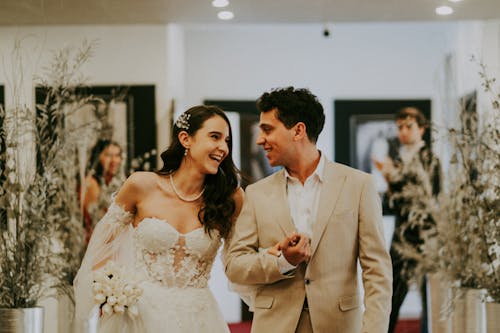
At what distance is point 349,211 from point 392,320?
10.8ft

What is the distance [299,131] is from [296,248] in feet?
2.04

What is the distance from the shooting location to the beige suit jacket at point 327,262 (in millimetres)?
3256

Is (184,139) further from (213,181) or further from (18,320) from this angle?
(18,320)

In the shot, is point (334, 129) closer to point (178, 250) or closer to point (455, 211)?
point (455, 211)

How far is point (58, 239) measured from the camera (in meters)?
4.88

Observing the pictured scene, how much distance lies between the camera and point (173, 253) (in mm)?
3781

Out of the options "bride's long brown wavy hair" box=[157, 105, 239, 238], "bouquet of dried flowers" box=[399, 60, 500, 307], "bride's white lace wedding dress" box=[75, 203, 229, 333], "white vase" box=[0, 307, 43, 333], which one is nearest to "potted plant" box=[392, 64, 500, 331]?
"bouquet of dried flowers" box=[399, 60, 500, 307]

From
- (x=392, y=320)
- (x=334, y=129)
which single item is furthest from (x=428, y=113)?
(x=392, y=320)

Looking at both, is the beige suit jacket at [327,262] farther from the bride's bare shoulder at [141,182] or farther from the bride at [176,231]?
the bride's bare shoulder at [141,182]

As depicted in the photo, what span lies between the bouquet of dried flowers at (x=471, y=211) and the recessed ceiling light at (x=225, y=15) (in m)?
1.70

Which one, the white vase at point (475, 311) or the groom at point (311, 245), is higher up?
the groom at point (311, 245)

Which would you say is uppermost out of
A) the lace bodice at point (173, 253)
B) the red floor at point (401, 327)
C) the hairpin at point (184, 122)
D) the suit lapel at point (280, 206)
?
the hairpin at point (184, 122)

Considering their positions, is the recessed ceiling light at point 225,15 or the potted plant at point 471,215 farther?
the recessed ceiling light at point 225,15

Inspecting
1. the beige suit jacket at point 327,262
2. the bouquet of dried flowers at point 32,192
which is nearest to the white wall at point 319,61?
the bouquet of dried flowers at point 32,192
